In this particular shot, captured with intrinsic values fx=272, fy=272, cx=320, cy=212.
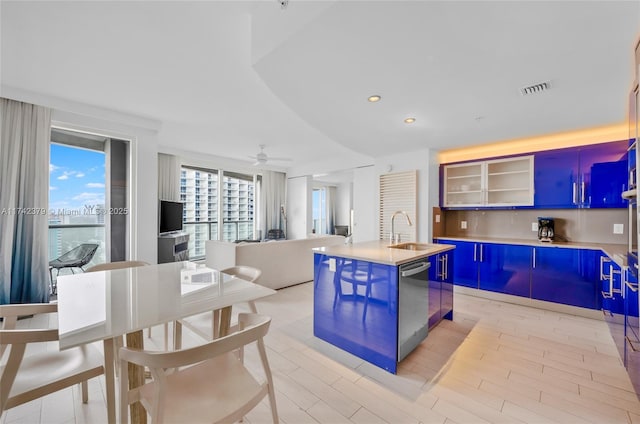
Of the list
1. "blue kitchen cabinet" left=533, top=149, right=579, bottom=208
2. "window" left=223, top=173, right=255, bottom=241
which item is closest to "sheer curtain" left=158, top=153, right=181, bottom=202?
"window" left=223, top=173, right=255, bottom=241

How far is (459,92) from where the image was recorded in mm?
2455

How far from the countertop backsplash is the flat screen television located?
5401 mm

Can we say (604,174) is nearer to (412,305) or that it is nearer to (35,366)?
(412,305)

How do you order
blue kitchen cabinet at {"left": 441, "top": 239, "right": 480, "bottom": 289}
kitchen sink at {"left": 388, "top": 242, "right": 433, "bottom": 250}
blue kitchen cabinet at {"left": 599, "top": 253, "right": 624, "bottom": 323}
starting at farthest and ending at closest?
blue kitchen cabinet at {"left": 441, "top": 239, "right": 480, "bottom": 289}
kitchen sink at {"left": 388, "top": 242, "right": 433, "bottom": 250}
blue kitchen cabinet at {"left": 599, "top": 253, "right": 624, "bottom": 323}

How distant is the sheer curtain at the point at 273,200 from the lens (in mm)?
7820

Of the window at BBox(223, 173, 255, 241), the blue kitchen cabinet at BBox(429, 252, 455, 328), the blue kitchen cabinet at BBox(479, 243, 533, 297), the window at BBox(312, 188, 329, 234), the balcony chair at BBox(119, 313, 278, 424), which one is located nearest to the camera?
the balcony chair at BBox(119, 313, 278, 424)

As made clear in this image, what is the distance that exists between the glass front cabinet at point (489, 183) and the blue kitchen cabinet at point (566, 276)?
812mm

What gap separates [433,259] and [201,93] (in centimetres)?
311

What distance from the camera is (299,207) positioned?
800 cm

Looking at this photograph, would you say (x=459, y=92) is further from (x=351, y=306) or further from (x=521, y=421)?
(x=521, y=421)

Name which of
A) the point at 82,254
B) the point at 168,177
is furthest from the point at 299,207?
the point at 82,254

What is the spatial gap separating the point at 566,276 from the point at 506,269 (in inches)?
24.2

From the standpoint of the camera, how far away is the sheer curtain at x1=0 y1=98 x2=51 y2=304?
3.08m

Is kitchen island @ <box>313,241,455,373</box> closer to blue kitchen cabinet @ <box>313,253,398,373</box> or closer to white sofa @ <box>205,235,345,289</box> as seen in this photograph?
blue kitchen cabinet @ <box>313,253,398,373</box>
